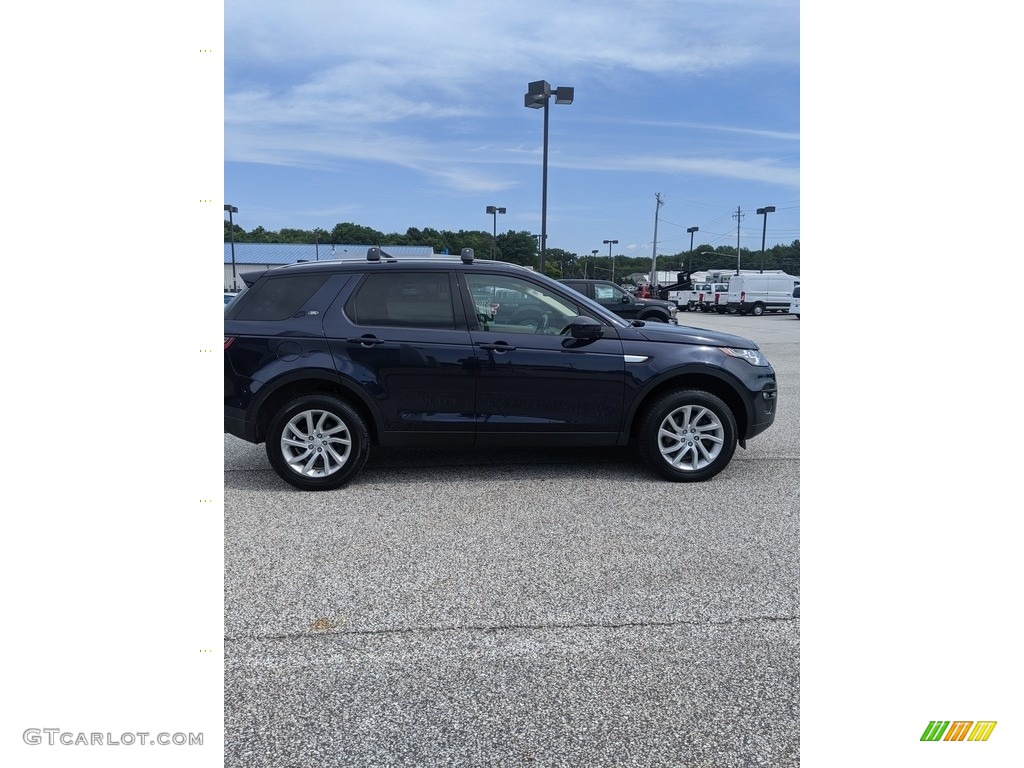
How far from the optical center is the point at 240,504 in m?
5.39

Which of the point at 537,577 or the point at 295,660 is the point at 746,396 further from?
the point at 295,660

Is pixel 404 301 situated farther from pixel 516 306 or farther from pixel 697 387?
pixel 697 387

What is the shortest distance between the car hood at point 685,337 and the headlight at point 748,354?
3 cm

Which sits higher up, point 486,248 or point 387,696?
point 486,248

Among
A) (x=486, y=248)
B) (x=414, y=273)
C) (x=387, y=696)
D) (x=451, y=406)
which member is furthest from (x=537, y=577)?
(x=486, y=248)

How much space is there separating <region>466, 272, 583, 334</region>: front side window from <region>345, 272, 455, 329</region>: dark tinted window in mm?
217

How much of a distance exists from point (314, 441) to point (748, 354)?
127 inches

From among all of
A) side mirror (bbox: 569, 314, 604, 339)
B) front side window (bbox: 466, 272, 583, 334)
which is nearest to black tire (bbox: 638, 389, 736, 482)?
side mirror (bbox: 569, 314, 604, 339)

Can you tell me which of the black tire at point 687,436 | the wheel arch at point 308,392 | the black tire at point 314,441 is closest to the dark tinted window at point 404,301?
the wheel arch at point 308,392

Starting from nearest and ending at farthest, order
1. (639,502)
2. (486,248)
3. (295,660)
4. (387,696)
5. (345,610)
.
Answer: (387,696)
(295,660)
(345,610)
(639,502)
(486,248)

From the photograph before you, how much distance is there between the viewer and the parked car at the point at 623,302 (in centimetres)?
2286

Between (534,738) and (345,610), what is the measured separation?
1323 mm

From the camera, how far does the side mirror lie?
579 centimetres

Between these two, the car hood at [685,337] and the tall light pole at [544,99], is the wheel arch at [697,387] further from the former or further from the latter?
the tall light pole at [544,99]
